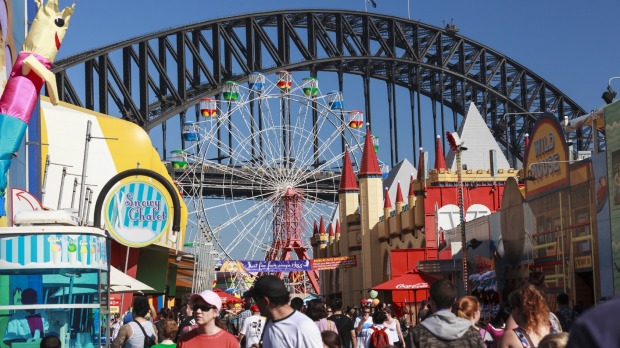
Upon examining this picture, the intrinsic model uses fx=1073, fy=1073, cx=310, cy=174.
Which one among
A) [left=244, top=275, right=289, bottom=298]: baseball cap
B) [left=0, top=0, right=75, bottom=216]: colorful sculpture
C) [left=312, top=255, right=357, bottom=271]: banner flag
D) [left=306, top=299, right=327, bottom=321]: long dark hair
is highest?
[left=0, top=0, right=75, bottom=216]: colorful sculpture

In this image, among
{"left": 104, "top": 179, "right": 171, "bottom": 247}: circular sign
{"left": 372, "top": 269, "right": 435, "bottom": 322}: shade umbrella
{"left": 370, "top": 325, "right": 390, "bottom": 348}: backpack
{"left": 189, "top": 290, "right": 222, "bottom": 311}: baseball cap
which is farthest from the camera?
{"left": 372, "top": 269, "right": 435, "bottom": 322}: shade umbrella

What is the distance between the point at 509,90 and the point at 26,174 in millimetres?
62321

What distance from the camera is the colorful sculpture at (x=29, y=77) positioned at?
14555 millimetres

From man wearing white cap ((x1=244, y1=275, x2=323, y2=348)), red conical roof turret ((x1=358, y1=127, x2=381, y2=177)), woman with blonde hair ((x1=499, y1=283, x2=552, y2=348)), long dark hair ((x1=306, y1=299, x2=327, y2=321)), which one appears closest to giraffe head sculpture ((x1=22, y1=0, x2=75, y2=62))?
long dark hair ((x1=306, y1=299, x2=327, y2=321))

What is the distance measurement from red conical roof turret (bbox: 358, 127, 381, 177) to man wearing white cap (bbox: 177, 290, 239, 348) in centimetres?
4866

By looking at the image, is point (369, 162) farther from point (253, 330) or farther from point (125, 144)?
point (253, 330)

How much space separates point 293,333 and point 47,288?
5.76m

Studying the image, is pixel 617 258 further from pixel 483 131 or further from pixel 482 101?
pixel 482 101

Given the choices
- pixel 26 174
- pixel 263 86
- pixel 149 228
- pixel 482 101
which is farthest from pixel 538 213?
pixel 482 101

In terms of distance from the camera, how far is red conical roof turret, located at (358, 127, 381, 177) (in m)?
55.3

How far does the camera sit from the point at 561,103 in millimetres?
82938

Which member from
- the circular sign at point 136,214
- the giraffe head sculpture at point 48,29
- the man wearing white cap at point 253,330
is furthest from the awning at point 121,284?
the man wearing white cap at point 253,330

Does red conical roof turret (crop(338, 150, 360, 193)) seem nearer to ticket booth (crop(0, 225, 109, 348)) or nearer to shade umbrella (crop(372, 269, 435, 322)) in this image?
shade umbrella (crop(372, 269, 435, 322))

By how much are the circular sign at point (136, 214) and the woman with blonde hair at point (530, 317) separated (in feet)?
51.1
